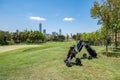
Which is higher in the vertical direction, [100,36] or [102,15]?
[102,15]

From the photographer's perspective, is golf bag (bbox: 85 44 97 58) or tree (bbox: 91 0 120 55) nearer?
golf bag (bbox: 85 44 97 58)

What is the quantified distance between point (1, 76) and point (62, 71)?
3886 millimetres

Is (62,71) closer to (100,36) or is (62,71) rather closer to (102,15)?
(102,15)

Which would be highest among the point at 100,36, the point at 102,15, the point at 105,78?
the point at 102,15

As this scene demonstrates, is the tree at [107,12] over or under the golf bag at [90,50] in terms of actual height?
over

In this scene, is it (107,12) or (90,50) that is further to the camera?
(107,12)

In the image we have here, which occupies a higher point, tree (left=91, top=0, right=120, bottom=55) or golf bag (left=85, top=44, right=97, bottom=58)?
tree (left=91, top=0, right=120, bottom=55)

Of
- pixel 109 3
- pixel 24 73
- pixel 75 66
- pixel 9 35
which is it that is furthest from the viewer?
pixel 9 35

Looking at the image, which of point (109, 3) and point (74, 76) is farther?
point (109, 3)

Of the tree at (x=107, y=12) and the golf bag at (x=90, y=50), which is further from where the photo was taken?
the tree at (x=107, y=12)

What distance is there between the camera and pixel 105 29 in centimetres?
2756

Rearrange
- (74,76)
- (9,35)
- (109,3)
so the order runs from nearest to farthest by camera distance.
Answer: (74,76) < (109,3) < (9,35)

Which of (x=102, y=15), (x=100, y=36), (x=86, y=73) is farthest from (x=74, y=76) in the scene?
(x=100, y=36)

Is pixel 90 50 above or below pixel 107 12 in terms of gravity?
below
